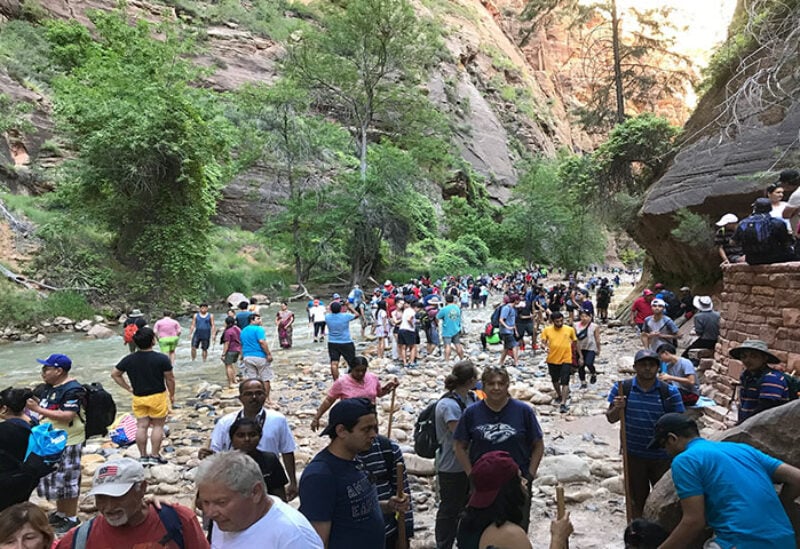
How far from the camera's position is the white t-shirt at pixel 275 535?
2.21m

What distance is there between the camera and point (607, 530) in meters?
4.74

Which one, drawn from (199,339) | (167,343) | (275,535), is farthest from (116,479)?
(199,339)

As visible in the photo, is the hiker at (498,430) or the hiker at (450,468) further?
the hiker at (450,468)

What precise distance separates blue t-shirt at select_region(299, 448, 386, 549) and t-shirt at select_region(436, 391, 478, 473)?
4.35 feet

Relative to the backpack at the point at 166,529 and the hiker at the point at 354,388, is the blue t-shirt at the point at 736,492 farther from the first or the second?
the hiker at the point at 354,388

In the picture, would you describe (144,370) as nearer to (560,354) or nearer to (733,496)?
(733,496)

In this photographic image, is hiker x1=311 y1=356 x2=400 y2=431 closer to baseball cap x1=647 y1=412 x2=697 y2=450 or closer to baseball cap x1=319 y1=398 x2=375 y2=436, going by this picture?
baseball cap x1=319 y1=398 x2=375 y2=436

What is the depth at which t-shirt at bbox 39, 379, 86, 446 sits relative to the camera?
4738mm

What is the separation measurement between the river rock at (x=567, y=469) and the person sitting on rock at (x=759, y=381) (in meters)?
1.94

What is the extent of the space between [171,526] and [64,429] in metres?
2.90

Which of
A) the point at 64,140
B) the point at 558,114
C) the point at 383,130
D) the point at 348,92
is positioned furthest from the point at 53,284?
the point at 558,114

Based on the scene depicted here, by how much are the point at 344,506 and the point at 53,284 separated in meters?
22.1

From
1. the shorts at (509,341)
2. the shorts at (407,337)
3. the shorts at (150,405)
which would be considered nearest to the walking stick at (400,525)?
the shorts at (150,405)

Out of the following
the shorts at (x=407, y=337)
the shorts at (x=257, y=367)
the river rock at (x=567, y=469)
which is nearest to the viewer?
the river rock at (x=567, y=469)
